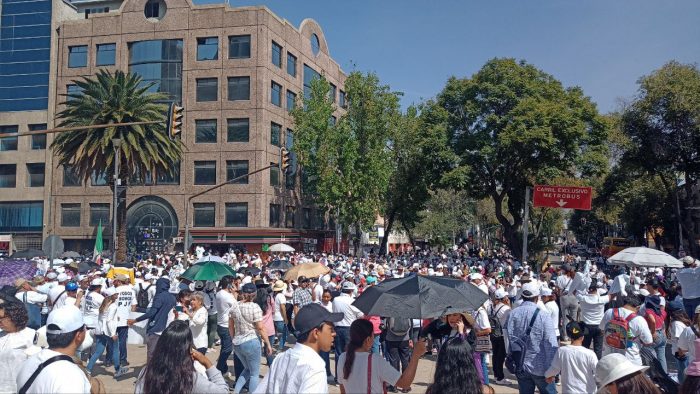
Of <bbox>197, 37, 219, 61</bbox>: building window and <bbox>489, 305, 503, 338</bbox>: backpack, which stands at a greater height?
<bbox>197, 37, 219, 61</bbox>: building window

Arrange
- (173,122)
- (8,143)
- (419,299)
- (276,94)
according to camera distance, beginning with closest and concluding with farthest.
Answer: (419,299), (173,122), (276,94), (8,143)

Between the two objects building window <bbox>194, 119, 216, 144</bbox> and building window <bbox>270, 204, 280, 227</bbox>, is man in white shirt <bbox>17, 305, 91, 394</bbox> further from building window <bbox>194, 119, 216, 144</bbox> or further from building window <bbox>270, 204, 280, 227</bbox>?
building window <bbox>194, 119, 216, 144</bbox>

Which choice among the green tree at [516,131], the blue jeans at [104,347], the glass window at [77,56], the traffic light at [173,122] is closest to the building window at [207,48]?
the glass window at [77,56]

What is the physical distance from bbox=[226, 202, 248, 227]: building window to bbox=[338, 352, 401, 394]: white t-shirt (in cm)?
3969

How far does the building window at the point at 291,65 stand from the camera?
4881cm

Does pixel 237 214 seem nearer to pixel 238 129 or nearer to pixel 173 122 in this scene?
pixel 238 129

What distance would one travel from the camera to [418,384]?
1017 cm

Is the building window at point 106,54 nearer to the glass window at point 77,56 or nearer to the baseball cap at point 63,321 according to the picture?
the glass window at point 77,56

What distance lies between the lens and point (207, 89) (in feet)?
149

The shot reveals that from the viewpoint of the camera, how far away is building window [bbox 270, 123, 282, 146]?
45.8 m

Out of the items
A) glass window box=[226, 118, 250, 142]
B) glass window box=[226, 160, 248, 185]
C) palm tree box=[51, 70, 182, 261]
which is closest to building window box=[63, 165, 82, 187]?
glass window box=[226, 160, 248, 185]

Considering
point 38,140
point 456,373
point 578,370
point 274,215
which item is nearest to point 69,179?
point 38,140

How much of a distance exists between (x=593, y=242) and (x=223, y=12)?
6867cm

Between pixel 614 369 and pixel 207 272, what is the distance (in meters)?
9.90
